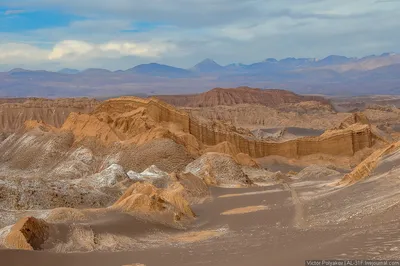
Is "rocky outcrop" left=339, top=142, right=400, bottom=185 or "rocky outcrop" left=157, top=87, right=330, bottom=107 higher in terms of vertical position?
"rocky outcrop" left=157, top=87, right=330, bottom=107

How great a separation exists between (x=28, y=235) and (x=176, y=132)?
2924 centimetres

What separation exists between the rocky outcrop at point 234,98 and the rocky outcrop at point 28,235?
375 ft

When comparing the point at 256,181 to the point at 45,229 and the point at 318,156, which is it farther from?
the point at 45,229

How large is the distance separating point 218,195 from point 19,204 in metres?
9.57

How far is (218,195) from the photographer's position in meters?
28.3

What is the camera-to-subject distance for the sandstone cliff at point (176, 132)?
40.7 metres

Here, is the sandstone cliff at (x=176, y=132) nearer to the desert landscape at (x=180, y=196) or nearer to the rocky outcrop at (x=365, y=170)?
the desert landscape at (x=180, y=196)

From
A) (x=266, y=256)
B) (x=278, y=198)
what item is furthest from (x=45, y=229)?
(x=278, y=198)

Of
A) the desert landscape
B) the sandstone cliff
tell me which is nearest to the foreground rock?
the desert landscape

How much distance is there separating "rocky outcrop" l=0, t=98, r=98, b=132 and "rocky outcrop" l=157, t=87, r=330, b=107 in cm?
4689

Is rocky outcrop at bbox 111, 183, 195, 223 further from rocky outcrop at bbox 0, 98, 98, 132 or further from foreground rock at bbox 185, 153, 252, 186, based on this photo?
rocky outcrop at bbox 0, 98, 98, 132

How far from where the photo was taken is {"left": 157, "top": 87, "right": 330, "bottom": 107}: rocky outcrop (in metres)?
132

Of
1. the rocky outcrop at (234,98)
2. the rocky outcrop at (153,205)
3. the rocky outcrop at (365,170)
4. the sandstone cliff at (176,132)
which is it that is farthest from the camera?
the rocky outcrop at (234,98)

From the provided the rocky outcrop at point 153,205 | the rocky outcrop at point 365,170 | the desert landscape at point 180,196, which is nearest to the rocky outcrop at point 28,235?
the desert landscape at point 180,196
